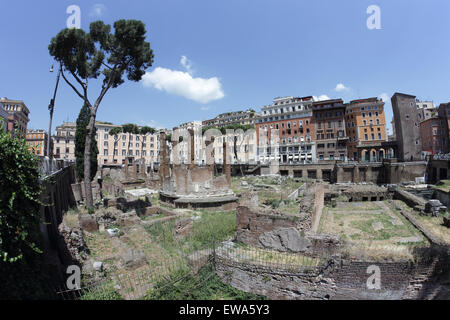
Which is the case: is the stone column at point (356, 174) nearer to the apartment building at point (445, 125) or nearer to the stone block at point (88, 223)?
the apartment building at point (445, 125)

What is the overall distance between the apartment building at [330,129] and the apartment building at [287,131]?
4.74ft

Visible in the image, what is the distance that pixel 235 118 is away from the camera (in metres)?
93.6

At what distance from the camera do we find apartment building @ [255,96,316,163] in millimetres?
57116

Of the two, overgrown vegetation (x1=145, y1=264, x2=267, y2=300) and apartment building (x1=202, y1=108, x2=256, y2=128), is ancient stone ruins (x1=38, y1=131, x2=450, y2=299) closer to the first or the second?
overgrown vegetation (x1=145, y1=264, x2=267, y2=300)

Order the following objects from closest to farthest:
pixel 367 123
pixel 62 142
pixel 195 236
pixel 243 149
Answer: pixel 195 236 → pixel 367 123 → pixel 243 149 → pixel 62 142

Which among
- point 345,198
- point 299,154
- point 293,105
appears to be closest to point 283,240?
point 345,198

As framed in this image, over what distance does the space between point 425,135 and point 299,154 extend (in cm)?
4158

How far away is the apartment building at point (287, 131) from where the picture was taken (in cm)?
5712

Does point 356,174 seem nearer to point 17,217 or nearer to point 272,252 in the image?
point 272,252

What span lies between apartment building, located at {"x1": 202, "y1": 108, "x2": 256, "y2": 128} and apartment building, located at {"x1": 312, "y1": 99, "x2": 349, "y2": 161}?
1342 inches

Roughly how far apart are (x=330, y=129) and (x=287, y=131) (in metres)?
10.5

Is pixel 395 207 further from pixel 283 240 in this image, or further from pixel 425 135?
pixel 425 135

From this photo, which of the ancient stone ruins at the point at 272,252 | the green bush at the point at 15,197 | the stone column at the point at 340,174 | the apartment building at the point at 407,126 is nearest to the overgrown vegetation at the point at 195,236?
the ancient stone ruins at the point at 272,252

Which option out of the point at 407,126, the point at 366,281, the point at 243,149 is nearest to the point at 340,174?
the point at 407,126
